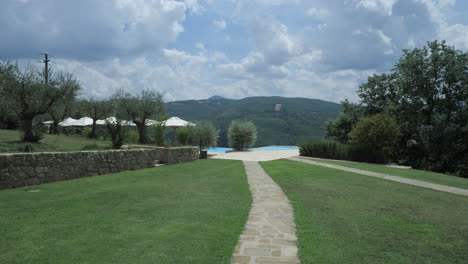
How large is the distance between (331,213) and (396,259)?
82.1 inches

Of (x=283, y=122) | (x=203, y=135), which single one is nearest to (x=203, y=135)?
(x=203, y=135)

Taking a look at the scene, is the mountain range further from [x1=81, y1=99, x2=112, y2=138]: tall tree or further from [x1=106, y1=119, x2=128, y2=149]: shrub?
[x1=106, y1=119, x2=128, y2=149]: shrub

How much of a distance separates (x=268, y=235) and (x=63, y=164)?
7.53 metres

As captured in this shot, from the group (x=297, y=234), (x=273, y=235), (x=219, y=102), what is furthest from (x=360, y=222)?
(x=219, y=102)

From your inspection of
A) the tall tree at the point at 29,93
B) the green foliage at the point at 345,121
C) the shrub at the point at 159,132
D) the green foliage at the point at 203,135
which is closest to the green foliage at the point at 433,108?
the green foliage at the point at 345,121

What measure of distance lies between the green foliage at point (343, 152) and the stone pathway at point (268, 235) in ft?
44.7

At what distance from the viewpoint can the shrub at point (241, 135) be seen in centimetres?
2512

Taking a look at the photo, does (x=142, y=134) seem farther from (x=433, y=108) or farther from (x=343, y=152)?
(x=433, y=108)

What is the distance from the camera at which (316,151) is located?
68.3 ft

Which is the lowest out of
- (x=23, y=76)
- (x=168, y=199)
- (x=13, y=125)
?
(x=168, y=199)

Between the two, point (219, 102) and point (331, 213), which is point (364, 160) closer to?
point (331, 213)

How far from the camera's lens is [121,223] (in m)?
4.71

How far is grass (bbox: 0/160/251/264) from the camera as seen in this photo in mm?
3516

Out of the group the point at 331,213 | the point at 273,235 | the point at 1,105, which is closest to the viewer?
the point at 273,235
